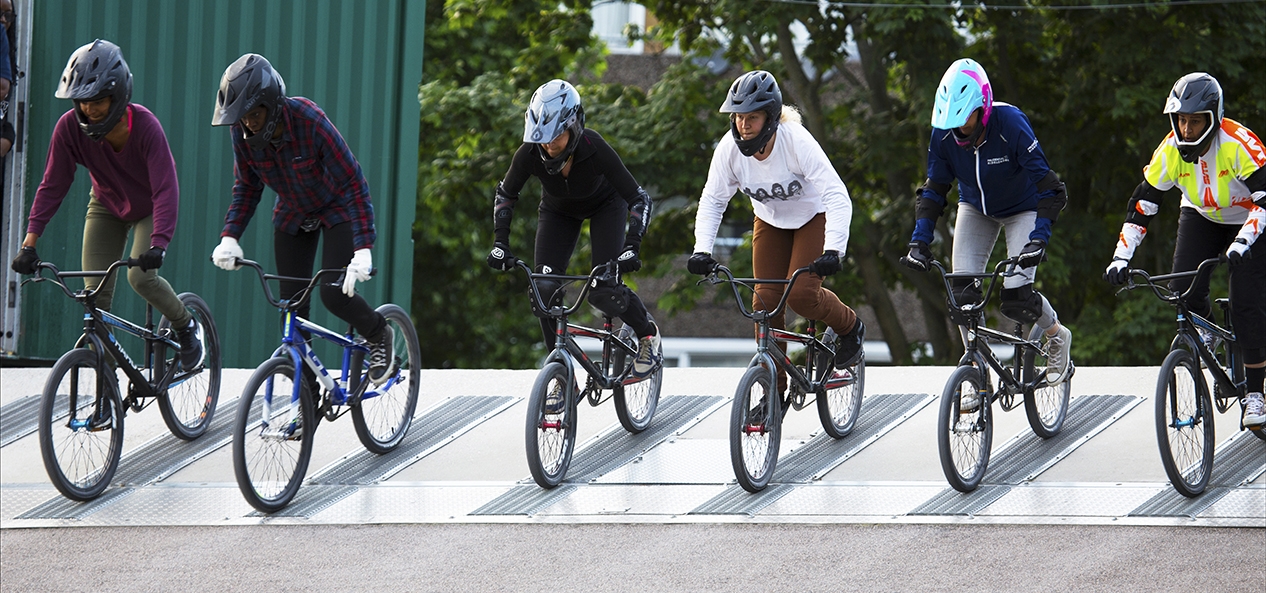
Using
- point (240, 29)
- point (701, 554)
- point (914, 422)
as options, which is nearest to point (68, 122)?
point (240, 29)

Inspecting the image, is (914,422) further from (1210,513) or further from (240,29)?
(240,29)

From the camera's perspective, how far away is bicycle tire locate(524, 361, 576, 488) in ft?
20.4

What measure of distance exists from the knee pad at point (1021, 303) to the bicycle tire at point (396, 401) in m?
2.98

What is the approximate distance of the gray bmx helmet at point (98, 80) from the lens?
641 centimetres

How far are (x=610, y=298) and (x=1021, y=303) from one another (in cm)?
202

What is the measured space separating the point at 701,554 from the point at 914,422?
2327mm

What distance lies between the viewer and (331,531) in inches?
249

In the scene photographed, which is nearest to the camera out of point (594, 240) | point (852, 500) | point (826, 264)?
point (826, 264)

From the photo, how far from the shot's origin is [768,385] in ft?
20.9

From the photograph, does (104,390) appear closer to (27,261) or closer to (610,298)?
(27,261)

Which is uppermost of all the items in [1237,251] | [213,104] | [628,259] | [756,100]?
[756,100]

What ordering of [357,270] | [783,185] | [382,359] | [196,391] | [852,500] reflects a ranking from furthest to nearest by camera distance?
1. [196,391]
2. [382,359]
3. [783,185]
4. [852,500]
5. [357,270]

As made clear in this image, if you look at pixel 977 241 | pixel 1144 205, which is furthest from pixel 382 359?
pixel 1144 205

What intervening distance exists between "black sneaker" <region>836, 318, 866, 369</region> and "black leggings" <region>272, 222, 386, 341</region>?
90.9 inches
